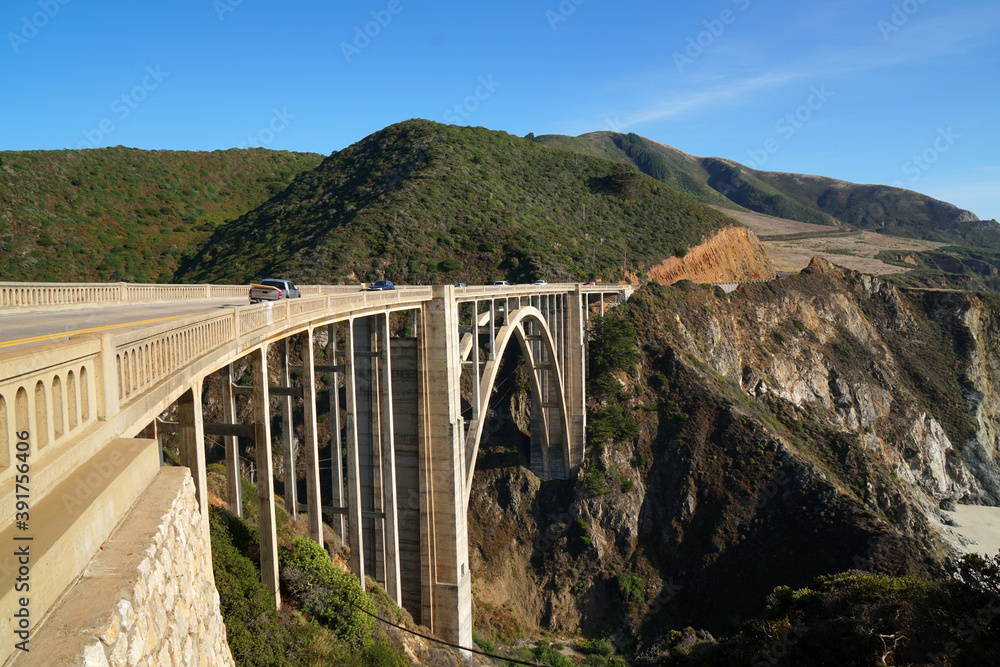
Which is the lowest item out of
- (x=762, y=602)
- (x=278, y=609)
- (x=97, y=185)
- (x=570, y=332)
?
(x=762, y=602)

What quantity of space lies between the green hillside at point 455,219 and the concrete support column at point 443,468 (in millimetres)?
23816

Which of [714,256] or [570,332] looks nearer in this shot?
[570,332]

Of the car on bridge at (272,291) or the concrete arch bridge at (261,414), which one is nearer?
the concrete arch bridge at (261,414)

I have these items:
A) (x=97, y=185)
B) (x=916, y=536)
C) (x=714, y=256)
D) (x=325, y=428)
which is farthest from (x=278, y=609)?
(x=97, y=185)

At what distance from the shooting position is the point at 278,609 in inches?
391

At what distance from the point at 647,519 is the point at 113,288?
30.8 m

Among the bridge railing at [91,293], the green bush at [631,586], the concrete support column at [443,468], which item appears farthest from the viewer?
Answer: the green bush at [631,586]

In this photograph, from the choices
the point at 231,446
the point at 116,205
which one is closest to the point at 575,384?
the point at 231,446

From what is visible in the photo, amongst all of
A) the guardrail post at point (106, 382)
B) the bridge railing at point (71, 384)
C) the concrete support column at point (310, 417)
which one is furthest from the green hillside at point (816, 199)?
the guardrail post at point (106, 382)

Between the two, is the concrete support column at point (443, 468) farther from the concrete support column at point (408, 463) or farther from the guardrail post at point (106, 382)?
the guardrail post at point (106, 382)

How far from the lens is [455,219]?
53.6m

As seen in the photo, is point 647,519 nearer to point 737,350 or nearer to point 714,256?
point 737,350

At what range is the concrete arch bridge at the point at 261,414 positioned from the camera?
11.9 feet

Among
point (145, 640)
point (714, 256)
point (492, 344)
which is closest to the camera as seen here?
point (145, 640)
